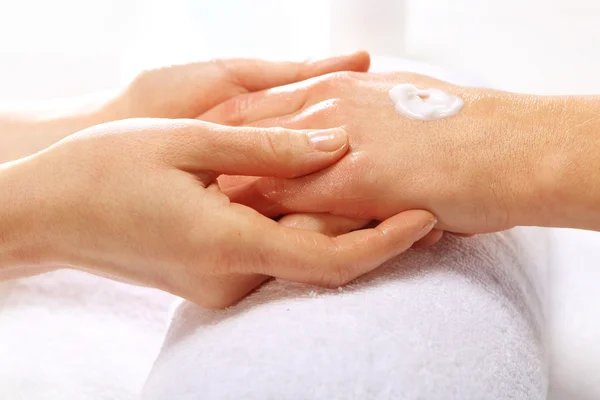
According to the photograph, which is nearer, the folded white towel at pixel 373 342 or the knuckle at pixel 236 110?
the folded white towel at pixel 373 342

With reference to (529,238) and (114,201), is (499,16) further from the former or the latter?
(114,201)

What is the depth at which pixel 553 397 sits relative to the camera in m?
0.97

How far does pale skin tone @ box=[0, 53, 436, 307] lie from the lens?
736 millimetres

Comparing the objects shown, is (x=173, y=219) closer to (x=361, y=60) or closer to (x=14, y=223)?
(x=14, y=223)

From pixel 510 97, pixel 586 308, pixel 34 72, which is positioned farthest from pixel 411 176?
pixel 34 72

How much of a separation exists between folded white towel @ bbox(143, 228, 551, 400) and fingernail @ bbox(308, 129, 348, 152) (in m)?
0.16

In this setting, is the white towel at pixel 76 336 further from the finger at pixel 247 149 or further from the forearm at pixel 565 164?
the forearm at pixel 565 164

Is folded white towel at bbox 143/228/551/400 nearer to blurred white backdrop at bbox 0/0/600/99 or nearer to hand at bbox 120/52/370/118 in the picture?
hand at bbox 120/52/370/118

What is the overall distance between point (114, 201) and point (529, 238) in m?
0.59

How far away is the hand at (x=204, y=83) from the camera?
42.2 inches

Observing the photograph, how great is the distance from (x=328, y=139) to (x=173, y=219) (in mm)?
214

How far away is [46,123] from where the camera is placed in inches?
44.3

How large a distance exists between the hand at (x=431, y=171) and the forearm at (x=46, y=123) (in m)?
0.35

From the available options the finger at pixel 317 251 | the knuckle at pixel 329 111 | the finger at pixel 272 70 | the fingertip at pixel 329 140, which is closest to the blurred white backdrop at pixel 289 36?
the finger at pixel 272 70
